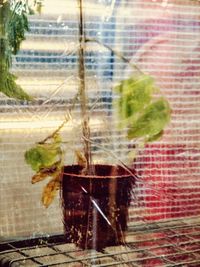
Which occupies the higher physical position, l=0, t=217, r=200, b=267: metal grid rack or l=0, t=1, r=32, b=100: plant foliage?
l=0, t=1, r=32, b=100: plant foliage

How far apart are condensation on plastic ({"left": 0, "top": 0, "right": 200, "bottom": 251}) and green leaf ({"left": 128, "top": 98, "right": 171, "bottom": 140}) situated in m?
0.03

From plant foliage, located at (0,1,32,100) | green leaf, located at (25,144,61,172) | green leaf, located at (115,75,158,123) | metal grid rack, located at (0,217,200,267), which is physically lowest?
metal grid rack, located at (0,217,200,267)

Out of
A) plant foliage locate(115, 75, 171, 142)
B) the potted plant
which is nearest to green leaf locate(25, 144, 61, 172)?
the potted plant

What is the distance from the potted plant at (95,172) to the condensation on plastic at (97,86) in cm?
1

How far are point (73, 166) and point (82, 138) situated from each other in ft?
0.16

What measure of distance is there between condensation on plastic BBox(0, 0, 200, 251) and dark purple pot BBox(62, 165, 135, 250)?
0.03 metres

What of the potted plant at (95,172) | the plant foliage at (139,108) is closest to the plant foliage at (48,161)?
the potted plant at (95,172)

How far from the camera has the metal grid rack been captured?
0.75 m

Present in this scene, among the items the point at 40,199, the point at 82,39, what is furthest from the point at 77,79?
the point at 40,199

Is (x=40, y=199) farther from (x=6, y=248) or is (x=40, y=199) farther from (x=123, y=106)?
(x=123, y=106)

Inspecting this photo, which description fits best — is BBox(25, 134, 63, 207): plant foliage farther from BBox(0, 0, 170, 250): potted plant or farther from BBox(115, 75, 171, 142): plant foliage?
BBox(115, 75, 171, 142): plant foliage

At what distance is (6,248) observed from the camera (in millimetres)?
776

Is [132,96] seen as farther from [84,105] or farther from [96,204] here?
[96,204]

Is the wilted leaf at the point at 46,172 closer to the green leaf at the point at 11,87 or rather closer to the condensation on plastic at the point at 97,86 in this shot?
the condensation on plastic at the point at 97,86
